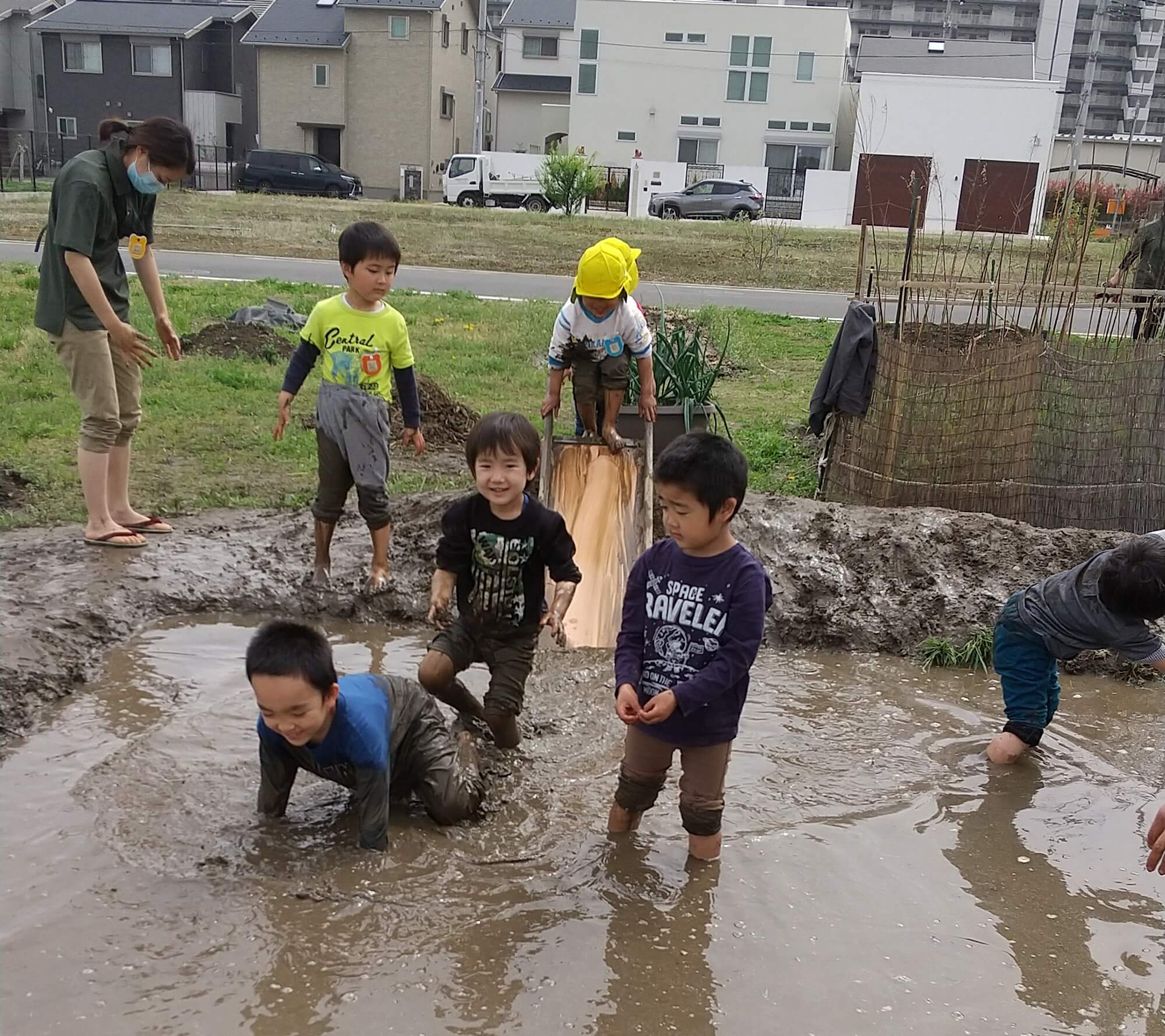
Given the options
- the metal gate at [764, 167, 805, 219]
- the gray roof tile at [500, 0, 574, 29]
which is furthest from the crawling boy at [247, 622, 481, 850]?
the gray roof tile at [500, 0, 574, 29]

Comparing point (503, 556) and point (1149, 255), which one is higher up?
point (1149, 255)

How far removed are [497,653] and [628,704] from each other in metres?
0.89

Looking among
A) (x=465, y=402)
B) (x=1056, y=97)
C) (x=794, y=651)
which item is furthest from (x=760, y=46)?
(x=794, y=651)

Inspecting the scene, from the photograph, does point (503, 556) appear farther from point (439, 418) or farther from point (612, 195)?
point (612, 195)

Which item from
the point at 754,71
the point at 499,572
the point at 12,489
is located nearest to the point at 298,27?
the point at 754,71

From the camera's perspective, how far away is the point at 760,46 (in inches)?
1690

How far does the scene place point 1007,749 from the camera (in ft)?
14.0

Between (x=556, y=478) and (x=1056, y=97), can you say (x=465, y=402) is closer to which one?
(x=556, y=478)

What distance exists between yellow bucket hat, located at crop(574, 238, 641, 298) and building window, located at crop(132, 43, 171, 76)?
42831 mm

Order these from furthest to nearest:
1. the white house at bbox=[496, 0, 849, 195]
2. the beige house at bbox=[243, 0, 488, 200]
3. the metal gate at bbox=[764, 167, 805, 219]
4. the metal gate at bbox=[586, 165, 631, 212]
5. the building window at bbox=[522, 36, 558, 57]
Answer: the building window at bbox=[522, 36, 558, 57] < the white house at bbox=[496, 0, 849, 195] < the beige house at bbox=[243, 0, 488, 200] < the metal gate at bbox=[764, 167, 805, 219] < the metal gate at bbox=[586, 165, 631, 212]

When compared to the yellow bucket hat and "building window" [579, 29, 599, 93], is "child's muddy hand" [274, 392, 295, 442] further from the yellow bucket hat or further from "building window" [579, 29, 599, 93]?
"building window" [579, 29, 599, 93]

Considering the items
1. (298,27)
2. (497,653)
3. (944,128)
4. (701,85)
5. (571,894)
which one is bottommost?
(571,894)

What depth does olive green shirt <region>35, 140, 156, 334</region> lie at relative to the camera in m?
4.93

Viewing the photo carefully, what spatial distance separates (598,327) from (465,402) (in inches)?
106
